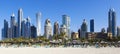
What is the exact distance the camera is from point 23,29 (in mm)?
195625

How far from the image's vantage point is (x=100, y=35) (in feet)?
561

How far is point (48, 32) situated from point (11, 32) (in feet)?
107

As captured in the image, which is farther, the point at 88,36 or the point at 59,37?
the point at 88,36

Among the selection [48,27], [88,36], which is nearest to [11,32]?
[48,27]

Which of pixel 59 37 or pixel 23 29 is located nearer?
pixel 59 37

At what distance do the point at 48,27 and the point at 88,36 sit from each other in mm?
27046

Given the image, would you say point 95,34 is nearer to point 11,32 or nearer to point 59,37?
point 59,37

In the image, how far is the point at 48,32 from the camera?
7023 inches

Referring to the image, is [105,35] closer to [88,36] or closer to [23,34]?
[88,36]

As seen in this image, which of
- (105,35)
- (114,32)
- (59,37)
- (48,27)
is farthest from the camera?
(114,32)

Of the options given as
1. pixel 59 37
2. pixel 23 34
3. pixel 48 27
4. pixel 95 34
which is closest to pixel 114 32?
pixel 95 34

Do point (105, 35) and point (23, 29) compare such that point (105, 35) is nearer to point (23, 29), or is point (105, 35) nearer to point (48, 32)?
point (48, 32)

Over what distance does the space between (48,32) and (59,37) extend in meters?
43.4

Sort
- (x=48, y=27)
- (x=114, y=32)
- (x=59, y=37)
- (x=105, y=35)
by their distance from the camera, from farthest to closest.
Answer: (x=114, y=32) → (x=48, y=27) → (x=105, y=35) → (x=59, y=37)
